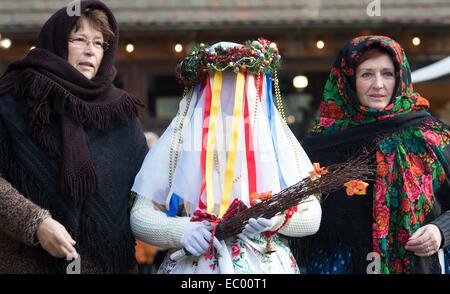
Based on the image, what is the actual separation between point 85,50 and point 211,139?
0.68 metres

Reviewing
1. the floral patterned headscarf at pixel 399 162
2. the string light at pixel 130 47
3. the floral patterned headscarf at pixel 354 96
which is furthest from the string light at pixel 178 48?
the floral patterned headscarf at pixel 399 162

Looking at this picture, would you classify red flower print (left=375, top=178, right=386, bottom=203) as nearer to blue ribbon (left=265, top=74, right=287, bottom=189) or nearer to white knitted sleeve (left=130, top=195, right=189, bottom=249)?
blue ribbon (left=265, top=74, right=287, bottom=189)

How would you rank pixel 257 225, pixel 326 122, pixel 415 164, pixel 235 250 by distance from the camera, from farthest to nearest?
1. pixel 326 122
2. pixel 415 164
3. pixel 235 250
4. pixel 257 225

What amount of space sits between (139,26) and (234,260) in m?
3.82

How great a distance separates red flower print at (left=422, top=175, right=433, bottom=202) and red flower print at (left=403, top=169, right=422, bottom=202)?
34mm

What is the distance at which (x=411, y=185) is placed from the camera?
3.79m

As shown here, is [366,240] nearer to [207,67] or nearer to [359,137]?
[359,137]

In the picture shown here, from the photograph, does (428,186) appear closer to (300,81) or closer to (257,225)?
(257,225)

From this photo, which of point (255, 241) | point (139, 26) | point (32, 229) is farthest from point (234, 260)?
point (139, 26)

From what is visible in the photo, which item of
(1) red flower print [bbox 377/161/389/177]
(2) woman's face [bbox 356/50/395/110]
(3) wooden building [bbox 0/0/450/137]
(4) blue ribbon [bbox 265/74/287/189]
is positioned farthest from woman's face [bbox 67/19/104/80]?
(3) wooden building [bbox 0/0/450/137]

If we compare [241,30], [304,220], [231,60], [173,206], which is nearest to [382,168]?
[304,220]

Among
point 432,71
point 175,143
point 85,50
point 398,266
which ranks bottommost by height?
point 398,266

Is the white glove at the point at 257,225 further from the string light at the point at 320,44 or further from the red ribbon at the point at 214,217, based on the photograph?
the string light at the point at 320,44

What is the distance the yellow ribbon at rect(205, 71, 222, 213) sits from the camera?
3346 mm
